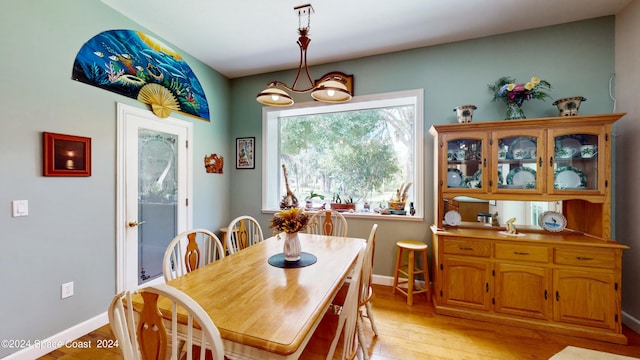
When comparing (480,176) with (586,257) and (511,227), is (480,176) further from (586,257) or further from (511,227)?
(586,257)

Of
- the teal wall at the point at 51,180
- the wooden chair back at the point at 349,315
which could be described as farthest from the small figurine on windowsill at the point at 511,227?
the teal wall at the point at 51,180

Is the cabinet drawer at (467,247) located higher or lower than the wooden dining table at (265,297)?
lower

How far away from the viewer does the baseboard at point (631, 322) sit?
2.18 metres

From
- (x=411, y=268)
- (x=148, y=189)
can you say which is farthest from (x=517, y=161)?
(x=148, y=189)

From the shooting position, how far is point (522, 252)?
7.53 ft

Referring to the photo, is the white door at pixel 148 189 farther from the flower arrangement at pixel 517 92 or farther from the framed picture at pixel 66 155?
the flower arrangement at pixel 517 92

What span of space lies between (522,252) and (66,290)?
3.94 m

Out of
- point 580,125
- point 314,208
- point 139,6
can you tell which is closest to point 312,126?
point 314,208

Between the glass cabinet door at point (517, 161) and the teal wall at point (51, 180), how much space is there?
373 centimetres

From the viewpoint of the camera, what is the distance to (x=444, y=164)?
8.66ft

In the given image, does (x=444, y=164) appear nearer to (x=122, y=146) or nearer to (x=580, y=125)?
(x=580, y=125)

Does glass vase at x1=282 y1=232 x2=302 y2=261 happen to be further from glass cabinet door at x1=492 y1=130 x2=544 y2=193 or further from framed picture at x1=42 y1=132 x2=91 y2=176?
glass cabinet door at x1=492 y1=130 x2=544 y2=193

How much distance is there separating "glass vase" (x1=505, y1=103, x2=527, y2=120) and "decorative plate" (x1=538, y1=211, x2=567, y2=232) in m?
1.01

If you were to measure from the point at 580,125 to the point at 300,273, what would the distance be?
2741 mm
